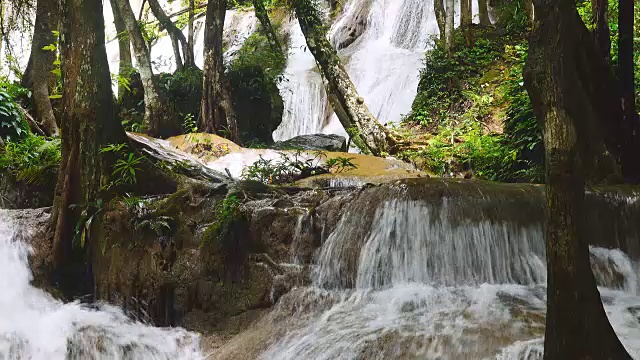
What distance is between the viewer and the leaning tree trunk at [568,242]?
295 centimetres

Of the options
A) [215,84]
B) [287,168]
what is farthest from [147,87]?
[287,168]

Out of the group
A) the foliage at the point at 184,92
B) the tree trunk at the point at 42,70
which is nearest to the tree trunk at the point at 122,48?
the foliage at the point at 184,92

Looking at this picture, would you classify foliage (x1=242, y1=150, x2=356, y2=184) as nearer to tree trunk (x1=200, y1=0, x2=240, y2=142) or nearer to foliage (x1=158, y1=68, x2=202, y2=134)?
tree trunk (x1=200, y1=0, x2=240, y2=142)

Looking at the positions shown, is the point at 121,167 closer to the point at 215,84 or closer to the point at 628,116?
the point at 628,116

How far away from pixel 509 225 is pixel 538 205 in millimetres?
385

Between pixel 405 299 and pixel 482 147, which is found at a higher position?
pixel 482 147

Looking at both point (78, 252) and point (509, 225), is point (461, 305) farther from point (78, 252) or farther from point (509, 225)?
point (78, 252)

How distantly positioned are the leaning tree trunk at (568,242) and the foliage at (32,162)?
267 inches

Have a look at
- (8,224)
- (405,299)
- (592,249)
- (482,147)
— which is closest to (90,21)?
(8,224)

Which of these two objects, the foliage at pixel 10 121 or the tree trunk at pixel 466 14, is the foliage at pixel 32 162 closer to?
the foliage at pixel 10 121

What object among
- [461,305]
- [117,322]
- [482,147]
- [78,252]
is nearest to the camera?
[461,305]

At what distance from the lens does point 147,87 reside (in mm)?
11883

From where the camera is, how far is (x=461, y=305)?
4.60 m

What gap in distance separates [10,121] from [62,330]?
535 cm
